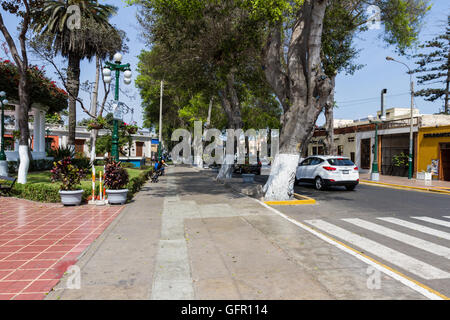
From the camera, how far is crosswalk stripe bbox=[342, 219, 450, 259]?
18.5 feet

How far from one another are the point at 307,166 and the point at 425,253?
11494 millimetres

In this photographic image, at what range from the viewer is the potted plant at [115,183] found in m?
10.4

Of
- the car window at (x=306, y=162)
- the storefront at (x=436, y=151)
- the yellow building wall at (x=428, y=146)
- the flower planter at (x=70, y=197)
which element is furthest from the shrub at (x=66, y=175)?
the yellow building wall at (x=428, y=146)

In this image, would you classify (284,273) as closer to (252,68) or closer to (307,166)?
(307,166)

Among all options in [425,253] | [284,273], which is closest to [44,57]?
[284,273]

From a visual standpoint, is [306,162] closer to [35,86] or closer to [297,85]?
[297,85]

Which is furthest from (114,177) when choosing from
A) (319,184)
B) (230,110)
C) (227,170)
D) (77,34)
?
(77,34)

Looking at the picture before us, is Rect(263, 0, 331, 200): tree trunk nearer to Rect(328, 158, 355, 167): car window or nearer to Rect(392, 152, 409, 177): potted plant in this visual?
Rect(328, 158, 355, 167): car window

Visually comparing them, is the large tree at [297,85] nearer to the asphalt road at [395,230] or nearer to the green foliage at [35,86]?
the asphalt road at [395,230]

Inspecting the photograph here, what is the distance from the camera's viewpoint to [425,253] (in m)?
5.48

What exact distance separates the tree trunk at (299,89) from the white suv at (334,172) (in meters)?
4.22

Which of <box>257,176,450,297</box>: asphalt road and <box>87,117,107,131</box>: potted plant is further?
<box>87,117,107,131</box>: potted plant

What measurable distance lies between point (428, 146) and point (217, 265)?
87.6ft

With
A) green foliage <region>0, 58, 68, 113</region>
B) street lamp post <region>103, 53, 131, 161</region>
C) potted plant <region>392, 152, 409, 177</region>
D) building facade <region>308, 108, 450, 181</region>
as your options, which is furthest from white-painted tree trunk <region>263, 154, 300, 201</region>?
potted plant <region>392, 152, 409, 177</region>
